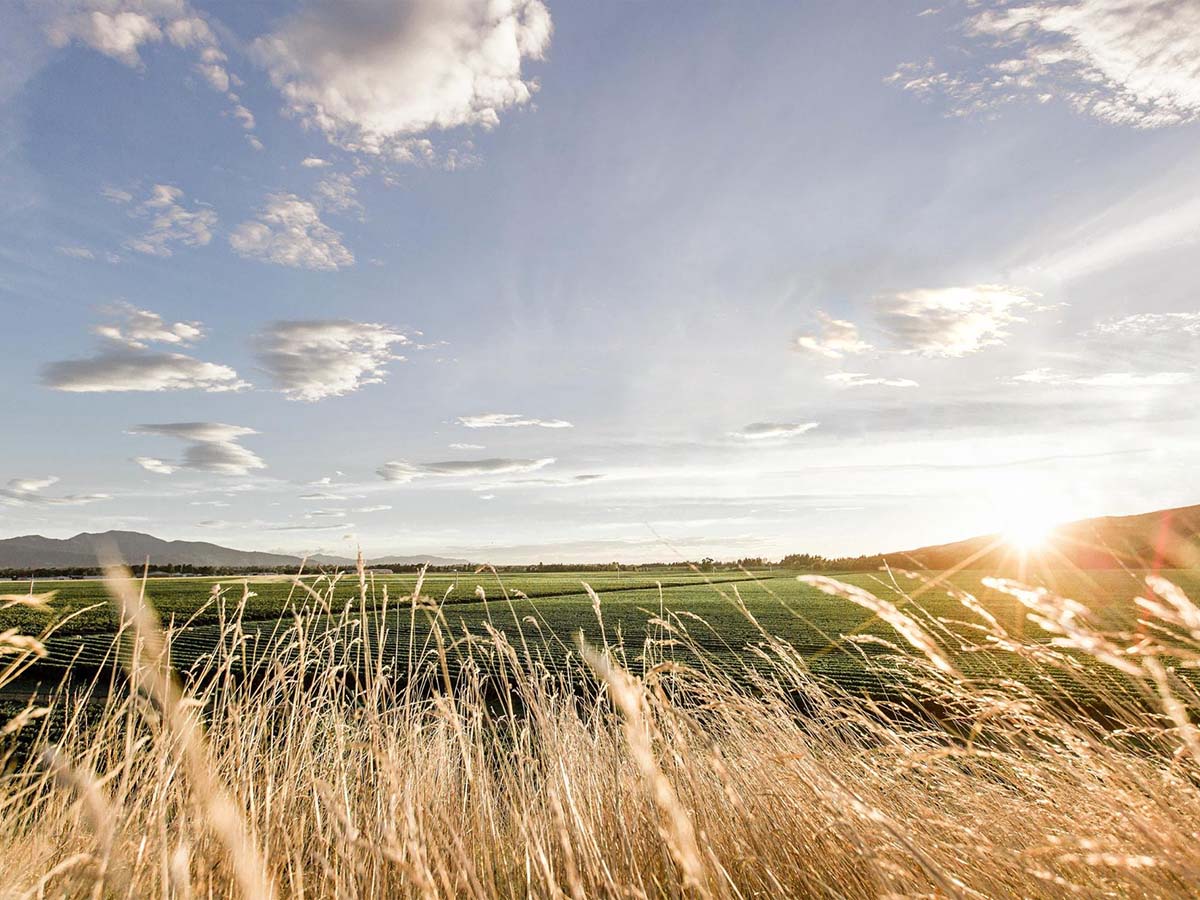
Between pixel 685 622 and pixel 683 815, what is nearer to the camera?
pixel 683 815

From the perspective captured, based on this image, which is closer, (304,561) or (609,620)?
(304,561)

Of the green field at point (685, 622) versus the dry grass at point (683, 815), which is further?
the green field at point (685, 622)

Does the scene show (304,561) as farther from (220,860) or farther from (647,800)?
(647,800)

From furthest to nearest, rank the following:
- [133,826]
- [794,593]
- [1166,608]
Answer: [794,593], [133,826], [1166,608]

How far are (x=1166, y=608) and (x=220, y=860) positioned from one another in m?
2.93

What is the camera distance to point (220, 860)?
2594mm

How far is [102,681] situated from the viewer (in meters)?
15.6

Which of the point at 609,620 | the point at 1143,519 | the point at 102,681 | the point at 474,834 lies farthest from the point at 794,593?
the point at 1143,519

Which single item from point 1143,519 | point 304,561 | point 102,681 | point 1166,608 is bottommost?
point 102,681

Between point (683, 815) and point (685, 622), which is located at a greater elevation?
point (683, 815)

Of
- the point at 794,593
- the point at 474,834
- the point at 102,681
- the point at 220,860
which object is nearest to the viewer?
the point at 220,860

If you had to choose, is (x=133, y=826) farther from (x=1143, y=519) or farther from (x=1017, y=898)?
(x=1143, y=519)

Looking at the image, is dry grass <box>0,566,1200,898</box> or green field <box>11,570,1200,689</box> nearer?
dry grass <box>0,566,1200,898</box>

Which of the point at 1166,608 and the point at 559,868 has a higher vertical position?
the point at 1166,608
